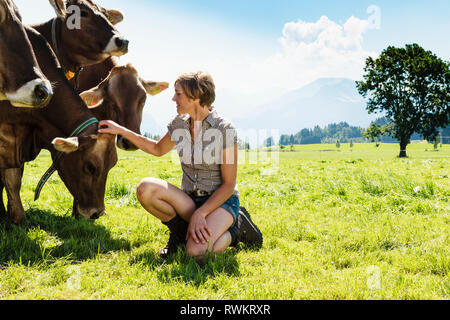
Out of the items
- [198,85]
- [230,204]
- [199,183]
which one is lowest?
[230,204]

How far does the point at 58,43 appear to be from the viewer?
5.32 metres

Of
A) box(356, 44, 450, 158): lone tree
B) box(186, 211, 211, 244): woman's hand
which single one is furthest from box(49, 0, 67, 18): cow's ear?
box(356, 44, 450, 158): lone tree

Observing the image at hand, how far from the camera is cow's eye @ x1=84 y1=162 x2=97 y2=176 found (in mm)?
4363

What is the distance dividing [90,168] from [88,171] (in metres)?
0.04

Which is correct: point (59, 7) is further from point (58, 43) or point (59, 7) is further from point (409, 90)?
point (409, 90)

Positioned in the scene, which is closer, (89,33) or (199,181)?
(199,181)

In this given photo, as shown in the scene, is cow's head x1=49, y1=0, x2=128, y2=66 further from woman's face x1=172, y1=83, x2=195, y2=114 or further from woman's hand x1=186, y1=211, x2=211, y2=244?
woman's hand x1=186, y1=211, x2=211, y2=244

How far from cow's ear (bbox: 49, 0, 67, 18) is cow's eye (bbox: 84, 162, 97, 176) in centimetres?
206

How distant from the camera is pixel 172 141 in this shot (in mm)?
4086

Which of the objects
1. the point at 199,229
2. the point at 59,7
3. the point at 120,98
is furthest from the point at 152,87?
the point at 199,229

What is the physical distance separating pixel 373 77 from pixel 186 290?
3948 centimetres

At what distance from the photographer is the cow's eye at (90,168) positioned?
4.36 meters

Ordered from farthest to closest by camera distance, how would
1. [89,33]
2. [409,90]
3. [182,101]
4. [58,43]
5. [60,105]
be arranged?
1. [409,90]
2. [58,43]
3. [89,33]
4. [60,105]
5. [182,101]
